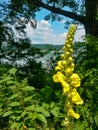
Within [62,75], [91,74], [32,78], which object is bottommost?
[32,78]

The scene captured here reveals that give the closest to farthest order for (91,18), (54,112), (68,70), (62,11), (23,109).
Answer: (68,70) → (23,109) → (54,112) → (91,18) → (62,11)

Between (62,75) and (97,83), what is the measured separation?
4.43 meters

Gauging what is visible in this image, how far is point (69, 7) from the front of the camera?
1478 centimetres

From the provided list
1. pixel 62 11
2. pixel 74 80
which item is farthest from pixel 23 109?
pixel 62 11

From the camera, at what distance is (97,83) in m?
6.80

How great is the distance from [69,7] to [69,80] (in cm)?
1252

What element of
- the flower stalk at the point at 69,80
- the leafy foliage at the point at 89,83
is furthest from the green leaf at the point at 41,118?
the flower stalk at the point at 69,80

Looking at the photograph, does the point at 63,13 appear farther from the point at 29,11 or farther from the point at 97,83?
the point at 97,83

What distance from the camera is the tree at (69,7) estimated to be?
12.4 meters

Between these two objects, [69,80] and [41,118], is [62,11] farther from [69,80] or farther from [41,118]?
[69,80]

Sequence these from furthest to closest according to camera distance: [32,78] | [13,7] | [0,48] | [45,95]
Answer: [13,7] → [0,48] → [32,78] → [45,95]

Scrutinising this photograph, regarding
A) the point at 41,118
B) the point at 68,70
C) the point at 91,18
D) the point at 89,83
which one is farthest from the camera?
the point at 91,18

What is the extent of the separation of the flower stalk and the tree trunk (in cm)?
968

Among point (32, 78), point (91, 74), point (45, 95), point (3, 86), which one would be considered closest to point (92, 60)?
point (91, 74)
